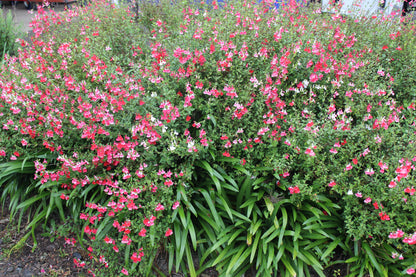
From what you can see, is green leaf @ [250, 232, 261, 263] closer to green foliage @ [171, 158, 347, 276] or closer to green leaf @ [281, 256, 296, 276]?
green foliage @ [171, 158, 347, 276]

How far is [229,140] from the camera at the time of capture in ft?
9.58

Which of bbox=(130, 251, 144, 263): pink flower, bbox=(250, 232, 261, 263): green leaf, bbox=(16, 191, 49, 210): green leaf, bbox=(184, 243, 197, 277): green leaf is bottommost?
bbox=(16, 191, 49, 210): green leaf

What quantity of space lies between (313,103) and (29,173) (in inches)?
121

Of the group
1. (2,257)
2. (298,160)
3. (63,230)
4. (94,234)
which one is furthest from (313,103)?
(2,257)

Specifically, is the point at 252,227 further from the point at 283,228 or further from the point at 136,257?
the point at 136,257

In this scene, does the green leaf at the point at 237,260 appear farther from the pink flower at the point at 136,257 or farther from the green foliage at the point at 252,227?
the pink flower at the point at 136,257

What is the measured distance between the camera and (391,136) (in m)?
2.82

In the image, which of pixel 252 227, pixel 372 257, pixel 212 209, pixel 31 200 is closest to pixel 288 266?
pixel 252 227

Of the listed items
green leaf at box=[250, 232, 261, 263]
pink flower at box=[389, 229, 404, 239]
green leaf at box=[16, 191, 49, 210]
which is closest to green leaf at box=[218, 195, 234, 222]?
green leaf at box=[250, 232, 261, 263]

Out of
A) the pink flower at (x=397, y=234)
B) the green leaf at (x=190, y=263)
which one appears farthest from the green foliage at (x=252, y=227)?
the pink flower at (x=397, y=234)

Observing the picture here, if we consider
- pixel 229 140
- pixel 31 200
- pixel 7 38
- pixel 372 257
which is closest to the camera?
pixel 372 257

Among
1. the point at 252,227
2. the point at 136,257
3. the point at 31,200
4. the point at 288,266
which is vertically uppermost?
the point at 252,227

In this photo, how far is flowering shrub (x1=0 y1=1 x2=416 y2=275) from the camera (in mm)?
2547

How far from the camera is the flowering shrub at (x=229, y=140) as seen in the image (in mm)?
2547
